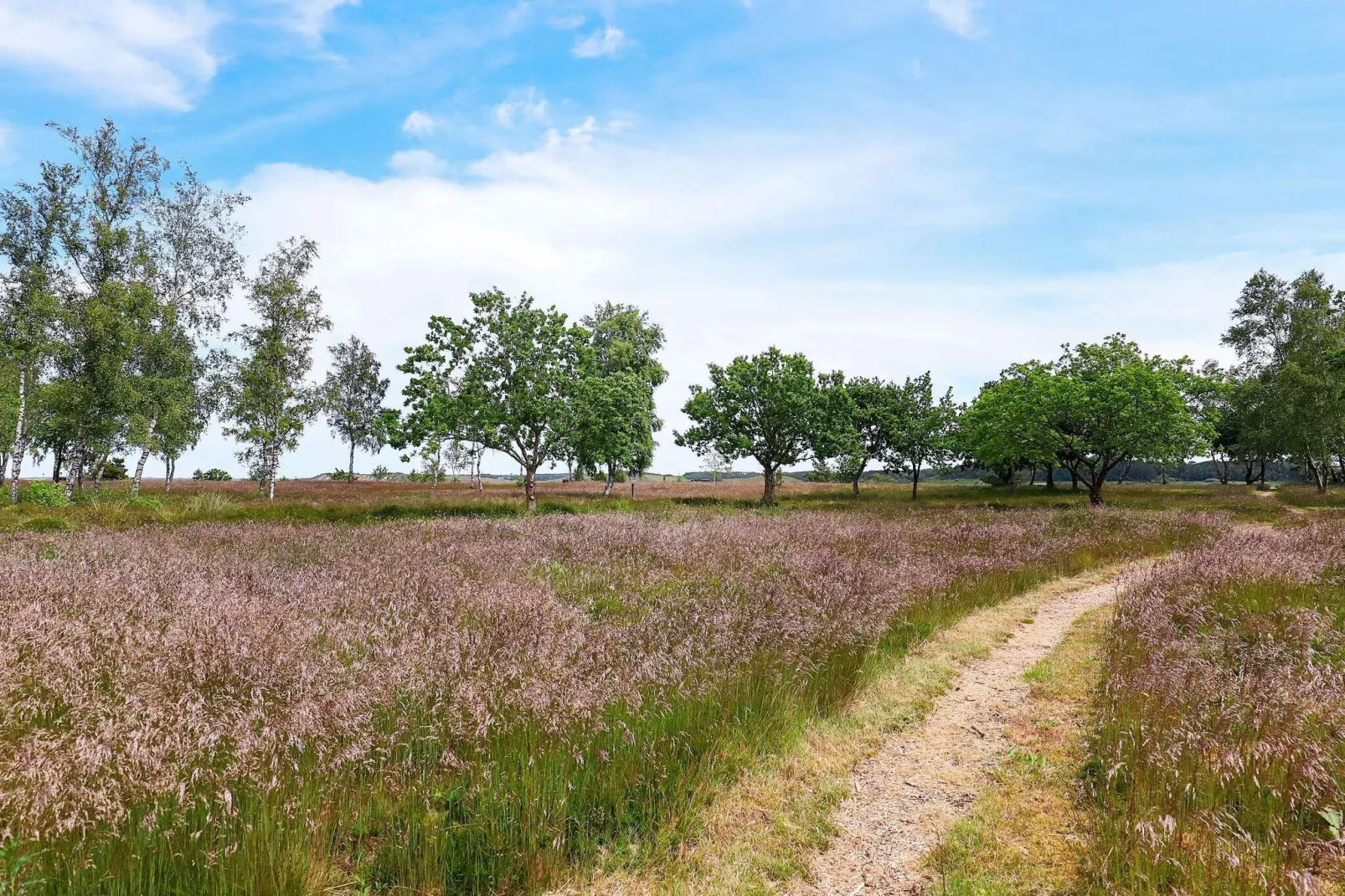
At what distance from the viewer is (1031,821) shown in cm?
463

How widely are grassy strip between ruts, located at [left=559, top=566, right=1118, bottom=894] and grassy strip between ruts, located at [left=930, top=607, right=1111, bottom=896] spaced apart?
299mm

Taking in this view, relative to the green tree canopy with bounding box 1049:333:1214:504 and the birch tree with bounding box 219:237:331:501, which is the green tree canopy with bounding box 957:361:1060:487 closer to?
the green tree canopy with bounding box 1049:333:1214:504

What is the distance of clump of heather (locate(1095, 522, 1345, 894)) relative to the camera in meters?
3.60

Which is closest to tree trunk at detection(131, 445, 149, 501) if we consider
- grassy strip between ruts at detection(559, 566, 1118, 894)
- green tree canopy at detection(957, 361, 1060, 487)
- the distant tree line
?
the distant tree line

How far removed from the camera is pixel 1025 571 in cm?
1352

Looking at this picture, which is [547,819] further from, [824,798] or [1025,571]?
[1025,571]

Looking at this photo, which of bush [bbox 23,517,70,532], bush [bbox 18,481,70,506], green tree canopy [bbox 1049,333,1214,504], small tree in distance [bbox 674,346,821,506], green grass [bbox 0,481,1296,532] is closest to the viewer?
bush [bbox 23,517,70,532]

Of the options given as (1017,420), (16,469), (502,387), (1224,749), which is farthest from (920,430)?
(16,469)

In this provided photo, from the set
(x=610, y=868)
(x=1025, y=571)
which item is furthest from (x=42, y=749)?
(x=1025, y=571)

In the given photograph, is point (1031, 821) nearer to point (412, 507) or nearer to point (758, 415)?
point (412, 507)

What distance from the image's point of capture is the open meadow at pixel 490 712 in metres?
3.51

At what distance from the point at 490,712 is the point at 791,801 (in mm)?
2721


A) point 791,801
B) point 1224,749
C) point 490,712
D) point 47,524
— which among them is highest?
point 47,524

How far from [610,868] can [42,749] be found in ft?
12.8
